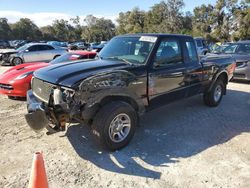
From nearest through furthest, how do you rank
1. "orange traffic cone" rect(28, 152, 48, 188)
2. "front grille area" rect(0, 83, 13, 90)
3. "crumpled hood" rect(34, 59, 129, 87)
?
"orange traffic cone" rect(28, 152, 48, 188)
"crumpled hood" rect(34, 59, 129, 87)
"front grille area" rect(0, 83, 13, 90)

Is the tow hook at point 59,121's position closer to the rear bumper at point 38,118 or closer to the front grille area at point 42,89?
the rear bumper at point 38,118

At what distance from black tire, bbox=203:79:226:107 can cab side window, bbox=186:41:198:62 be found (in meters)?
1.17

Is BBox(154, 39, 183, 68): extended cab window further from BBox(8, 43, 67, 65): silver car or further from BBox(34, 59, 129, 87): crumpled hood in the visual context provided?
BBox(8, 43, 67, 65): silver car

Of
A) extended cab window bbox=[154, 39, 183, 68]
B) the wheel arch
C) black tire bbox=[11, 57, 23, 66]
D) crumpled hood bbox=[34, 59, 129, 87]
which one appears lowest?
black tire bbox=[11, 57, 23, 66]

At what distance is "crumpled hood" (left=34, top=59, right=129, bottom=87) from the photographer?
380 centimetres

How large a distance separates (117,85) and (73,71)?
2.39 ft

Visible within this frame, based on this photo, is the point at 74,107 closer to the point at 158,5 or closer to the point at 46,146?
the point at 46,146

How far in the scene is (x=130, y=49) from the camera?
4.87m

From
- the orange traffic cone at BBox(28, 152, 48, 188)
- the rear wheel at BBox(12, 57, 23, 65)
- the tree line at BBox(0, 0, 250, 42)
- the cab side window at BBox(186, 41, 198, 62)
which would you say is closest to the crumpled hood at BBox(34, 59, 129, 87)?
→ the orange traffic cone at BBox(28, 152, 48, 188)

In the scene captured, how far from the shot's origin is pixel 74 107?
3.58m

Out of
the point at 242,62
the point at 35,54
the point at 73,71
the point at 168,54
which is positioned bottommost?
the point at 35,54

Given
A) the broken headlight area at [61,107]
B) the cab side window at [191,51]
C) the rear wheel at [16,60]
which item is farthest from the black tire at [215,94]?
the rear wheel at [16,60]

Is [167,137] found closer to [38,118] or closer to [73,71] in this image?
[73,71]

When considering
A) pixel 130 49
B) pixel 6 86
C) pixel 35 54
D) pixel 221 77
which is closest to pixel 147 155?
pixel 130 49
